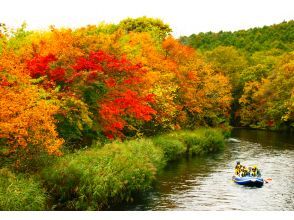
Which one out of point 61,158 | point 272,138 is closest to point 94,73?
point 61,158

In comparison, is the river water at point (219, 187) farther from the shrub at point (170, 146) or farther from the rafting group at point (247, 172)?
the rafting group at point (247, 172)

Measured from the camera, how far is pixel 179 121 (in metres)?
56.5

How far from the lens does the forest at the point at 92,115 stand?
79.9 ft

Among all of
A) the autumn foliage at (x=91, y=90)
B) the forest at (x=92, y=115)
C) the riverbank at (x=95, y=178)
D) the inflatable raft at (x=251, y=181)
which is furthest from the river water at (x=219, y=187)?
the autumn foliage at (x=91, y=90)

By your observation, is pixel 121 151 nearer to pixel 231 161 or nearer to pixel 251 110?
pixel 231 161

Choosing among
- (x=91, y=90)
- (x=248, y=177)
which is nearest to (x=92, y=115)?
(x=91, y=90)

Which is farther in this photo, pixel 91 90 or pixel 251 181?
pixel 251 181

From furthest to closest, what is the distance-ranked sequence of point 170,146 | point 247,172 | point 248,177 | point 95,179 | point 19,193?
point 170,146, point 247,172, point 248,177, point 95,179, point 19,193

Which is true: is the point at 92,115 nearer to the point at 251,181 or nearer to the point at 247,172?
the point at 251,181

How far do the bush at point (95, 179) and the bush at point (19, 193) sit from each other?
1.78m

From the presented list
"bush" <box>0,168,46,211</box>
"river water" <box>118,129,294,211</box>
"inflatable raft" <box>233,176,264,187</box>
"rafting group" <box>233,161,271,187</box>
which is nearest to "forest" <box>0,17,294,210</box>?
"bush" <box>0,168,46,211</box>

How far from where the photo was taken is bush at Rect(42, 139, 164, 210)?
2534 cm

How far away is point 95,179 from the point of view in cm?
2584

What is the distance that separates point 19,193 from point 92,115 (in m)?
12.3
